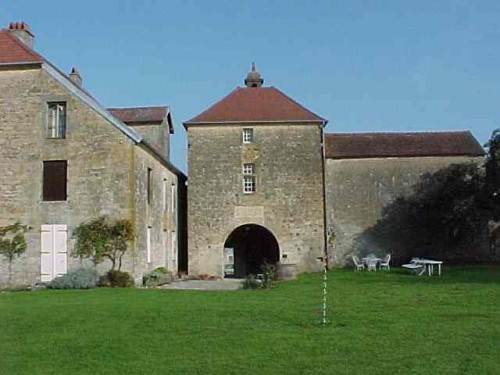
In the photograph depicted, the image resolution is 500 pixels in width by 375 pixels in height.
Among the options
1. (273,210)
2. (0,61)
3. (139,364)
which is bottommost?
(139,364)

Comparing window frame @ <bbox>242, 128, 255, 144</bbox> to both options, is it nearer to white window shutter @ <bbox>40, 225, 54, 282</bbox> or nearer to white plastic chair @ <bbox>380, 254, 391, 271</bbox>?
white plastic chair @ <bbox>380, 254, 391, 271</bbox>

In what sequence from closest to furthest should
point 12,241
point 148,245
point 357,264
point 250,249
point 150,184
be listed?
point 12,241 → point 148,245 → point 150,184 → point 357,264 → point 250,249

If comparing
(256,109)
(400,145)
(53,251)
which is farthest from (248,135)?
(53,251)

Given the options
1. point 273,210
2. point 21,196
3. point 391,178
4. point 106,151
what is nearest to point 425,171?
point 391,178

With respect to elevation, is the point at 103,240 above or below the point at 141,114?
below

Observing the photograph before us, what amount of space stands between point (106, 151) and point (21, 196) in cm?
339

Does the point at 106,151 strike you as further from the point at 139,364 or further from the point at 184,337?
the point at 139,364

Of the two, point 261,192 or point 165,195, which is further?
point 261,192

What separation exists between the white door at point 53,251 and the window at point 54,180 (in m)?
1.12

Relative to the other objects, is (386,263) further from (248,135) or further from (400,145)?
(248,135)

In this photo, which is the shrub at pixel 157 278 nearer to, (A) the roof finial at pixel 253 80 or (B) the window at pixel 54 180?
(B) the window at pixel 54 180

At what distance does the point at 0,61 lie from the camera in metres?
24.0

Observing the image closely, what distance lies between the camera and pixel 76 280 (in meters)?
21.7

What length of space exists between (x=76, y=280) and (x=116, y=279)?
1.32 metres
